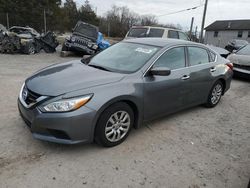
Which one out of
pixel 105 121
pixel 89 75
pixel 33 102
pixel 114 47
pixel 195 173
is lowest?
pixel 195 173

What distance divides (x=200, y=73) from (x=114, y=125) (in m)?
2.19

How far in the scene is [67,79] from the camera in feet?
10.6

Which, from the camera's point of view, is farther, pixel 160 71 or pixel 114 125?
pixel 160 71

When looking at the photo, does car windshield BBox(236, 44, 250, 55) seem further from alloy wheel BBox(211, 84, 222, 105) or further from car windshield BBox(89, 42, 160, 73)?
car windshield BBox(89, 42, 160, 73)

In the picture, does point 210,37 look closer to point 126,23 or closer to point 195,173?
point 126,23

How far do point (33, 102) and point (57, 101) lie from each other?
0.40 metres

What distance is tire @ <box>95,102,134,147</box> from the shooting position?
313 centimetres

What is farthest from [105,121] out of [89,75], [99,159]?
[89,75]

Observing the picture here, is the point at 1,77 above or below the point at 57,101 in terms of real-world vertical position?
below

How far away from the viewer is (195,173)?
293cm

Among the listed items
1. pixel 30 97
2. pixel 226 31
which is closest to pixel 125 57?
pixel 30 97

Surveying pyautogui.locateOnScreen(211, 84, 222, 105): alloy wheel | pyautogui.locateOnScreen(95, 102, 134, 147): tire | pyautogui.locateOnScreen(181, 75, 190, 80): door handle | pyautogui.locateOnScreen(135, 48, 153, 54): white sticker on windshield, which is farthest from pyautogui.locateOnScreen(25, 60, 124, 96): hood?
pyautogui.locateOnScreen(211, 84, 222, 105): alloy wheel

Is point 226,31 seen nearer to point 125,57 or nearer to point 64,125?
point 125,57

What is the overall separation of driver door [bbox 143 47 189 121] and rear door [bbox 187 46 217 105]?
204 mm
